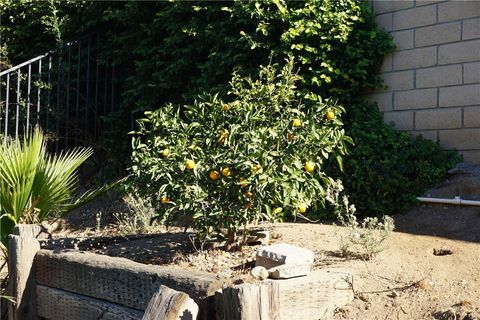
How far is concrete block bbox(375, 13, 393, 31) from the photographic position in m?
6.86

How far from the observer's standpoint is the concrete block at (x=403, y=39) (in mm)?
6691

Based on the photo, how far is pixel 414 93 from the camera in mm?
6625

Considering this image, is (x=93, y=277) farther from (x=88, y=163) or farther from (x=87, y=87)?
(x=87, y=87)

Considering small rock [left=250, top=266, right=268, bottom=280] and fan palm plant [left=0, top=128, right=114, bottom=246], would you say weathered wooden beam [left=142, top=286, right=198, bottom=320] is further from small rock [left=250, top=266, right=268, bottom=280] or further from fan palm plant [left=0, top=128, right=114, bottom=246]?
fan palm plant [left=0, top=128, right=114, bottom=246]

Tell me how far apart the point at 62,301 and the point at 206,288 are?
1.69 metres

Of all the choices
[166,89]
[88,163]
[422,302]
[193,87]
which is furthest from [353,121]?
[88,163]

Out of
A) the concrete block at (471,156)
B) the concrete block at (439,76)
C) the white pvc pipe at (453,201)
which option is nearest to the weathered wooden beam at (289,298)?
the white pvc pipe at (453,201)

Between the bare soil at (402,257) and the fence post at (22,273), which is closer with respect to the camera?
the bare soil at (402,257)

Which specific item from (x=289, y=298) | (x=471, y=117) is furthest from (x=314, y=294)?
(x=471, y=117)

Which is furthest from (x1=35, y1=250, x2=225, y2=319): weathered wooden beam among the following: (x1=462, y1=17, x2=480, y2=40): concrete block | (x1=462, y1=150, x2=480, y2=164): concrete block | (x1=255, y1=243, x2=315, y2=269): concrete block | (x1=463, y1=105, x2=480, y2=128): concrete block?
(x1=462, y1=17, x2=480, y2=40): concrete block

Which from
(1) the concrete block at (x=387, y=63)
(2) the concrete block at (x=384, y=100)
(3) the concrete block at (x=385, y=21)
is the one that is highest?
(3) the concrete block at (x=385, y=21)

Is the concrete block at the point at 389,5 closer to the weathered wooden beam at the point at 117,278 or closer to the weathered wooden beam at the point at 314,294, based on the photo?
the weathered wooden beam at the point at 314,294

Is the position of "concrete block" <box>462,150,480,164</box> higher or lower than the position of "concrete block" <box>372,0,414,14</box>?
lower

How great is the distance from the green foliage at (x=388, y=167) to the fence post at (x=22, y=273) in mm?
2839
